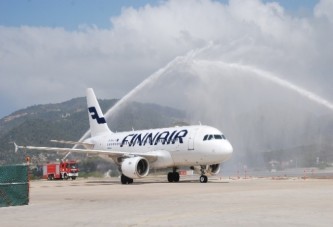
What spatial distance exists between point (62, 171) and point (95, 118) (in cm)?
1903

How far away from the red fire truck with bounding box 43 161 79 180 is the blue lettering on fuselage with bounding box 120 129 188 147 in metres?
23.0

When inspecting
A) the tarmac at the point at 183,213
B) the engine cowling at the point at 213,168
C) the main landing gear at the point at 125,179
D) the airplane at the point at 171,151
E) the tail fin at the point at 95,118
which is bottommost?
the tarmac at the point at 183,213

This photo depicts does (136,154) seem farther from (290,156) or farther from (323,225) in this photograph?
(290,156)

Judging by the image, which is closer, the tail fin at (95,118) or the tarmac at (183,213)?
the tarmac at (183,213)

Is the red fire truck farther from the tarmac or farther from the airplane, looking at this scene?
the tarmac

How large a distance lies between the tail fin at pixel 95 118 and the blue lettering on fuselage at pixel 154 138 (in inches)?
227

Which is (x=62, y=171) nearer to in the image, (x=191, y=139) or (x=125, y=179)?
(x=125, y=179)

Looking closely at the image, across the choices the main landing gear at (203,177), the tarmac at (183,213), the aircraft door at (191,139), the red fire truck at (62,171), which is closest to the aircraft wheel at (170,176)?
the main landing gear at (203,177)

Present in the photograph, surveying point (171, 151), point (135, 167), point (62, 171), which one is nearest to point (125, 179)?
point (135, 167)

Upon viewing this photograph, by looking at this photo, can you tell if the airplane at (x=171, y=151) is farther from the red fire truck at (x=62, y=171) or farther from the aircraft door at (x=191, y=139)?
the red fire truck at (x=62, y=171)

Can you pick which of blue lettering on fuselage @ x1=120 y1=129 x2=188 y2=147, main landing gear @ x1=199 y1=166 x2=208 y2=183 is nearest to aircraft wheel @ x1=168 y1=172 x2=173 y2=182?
blue lettering on fuselage @ x1=120 y1=129 x2=188 y2=147

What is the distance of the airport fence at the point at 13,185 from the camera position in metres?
22.4

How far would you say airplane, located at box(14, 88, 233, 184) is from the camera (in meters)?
40.3

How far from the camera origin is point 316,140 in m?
81.2
